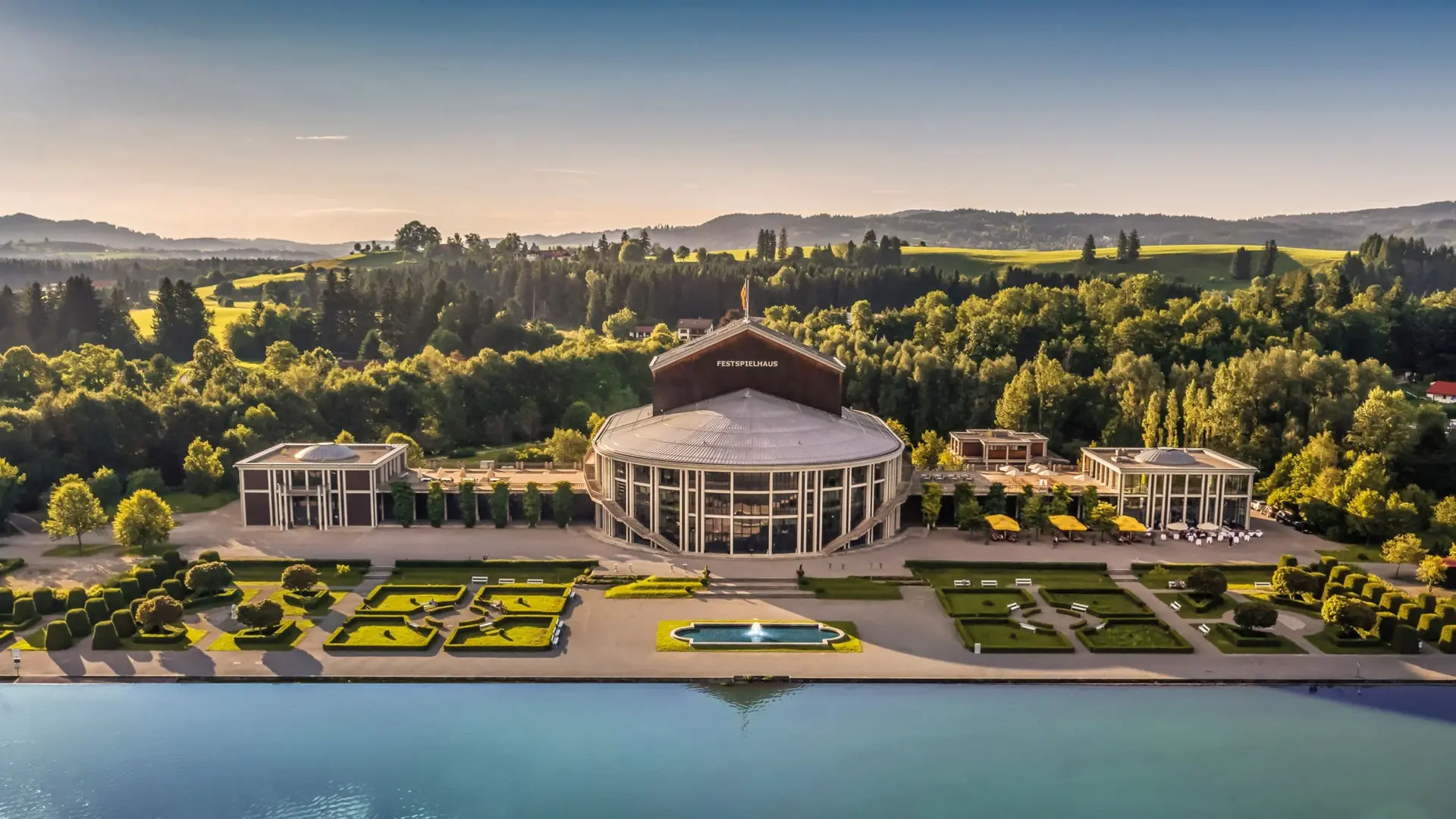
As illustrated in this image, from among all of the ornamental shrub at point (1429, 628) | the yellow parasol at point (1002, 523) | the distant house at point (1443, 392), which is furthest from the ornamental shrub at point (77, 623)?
the distant house at point (1443, 392)

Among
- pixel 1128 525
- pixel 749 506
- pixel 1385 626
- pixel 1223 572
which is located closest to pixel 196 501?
pixel 749 506

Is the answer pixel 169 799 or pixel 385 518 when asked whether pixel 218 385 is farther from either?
pixel 169 799

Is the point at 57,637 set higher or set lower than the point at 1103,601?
higher

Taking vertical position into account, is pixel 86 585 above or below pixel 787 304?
below

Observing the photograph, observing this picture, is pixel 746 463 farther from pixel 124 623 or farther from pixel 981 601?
pixel 124 623

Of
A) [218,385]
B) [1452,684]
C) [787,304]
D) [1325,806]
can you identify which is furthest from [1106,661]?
[787,304]

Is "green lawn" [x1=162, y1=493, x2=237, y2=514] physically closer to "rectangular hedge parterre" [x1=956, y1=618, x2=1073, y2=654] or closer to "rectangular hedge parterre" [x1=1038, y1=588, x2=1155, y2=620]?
"rectangular hedge parterre" [x1=956, y1=618, x2=1073, y2=654]
